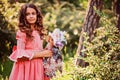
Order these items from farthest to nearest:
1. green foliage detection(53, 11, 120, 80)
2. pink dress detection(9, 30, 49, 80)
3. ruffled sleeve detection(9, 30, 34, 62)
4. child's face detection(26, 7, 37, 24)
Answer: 1. child's face detection(26, 7, 37, 24)
2. pink dress detection(9, 30, 49, 80)
3. ruffled sleeve detection(9, 30, 34, 62)
4. green foliage detection(53, 11, 120, 80)

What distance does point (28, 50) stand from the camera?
534 cm

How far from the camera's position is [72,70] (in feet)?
17.7

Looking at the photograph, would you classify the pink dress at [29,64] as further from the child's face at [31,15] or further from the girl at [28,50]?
the child's face at [31,15]

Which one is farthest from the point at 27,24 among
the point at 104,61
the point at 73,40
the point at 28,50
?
the point at 73,40

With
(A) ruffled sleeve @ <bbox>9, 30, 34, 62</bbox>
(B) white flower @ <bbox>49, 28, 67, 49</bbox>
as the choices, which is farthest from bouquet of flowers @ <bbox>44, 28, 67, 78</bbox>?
(A) ruffled sleeve @ <bbox>9, 30, 34, 62</bbox>

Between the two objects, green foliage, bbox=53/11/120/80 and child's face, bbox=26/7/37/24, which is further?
child's face, bbox=26/7/37/24

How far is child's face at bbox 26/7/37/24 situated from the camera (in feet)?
18.0

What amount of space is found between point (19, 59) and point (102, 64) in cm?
101

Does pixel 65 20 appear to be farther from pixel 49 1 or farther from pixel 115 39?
pixel 115 39

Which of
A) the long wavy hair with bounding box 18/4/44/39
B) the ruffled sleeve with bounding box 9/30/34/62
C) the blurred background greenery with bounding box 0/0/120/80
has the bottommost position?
the blurred background greenery with bounding box 0/0/120/80

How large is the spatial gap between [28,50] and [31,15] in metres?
0.46

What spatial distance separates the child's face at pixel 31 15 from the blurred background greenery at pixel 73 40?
0.68 m

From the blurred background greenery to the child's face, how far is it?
684mm

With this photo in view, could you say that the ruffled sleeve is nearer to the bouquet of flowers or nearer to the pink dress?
the pink dress
